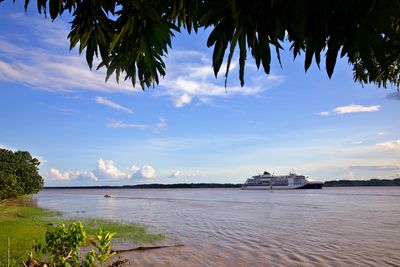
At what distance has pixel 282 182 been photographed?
438 feet

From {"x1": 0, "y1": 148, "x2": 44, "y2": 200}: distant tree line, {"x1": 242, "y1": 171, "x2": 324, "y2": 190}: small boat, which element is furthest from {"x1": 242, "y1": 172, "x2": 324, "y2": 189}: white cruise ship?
{"x1": 0, "y1": 148, "x2": 44, "y2": 200}: distant tree line

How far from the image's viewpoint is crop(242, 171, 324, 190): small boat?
13212 centimetres

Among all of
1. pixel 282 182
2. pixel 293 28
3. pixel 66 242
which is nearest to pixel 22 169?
pixel 66 242

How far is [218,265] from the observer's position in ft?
53.8

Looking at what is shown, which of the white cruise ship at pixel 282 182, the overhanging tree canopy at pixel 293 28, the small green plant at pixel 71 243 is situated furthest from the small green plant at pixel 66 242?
the white cruise ship at pixel 282 182

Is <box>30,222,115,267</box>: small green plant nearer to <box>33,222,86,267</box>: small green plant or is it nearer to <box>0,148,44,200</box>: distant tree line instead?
<box>33,222,86,267</box>: small green plant

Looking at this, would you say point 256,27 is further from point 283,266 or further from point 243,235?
point 243,235

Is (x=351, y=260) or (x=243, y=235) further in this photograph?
(x=243, y=235)

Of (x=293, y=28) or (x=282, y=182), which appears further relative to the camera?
(x=282, y=182)

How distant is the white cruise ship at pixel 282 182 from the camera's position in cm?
13212

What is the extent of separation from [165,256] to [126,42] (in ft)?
52.6

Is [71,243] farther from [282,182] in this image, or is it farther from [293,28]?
[282,182]

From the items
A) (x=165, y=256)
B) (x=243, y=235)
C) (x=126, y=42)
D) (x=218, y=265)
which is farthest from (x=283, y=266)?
(x=126, y=42)

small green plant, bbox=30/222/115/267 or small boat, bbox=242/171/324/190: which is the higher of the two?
small boat, bbox=242/171/324/190
